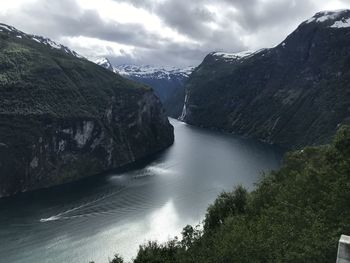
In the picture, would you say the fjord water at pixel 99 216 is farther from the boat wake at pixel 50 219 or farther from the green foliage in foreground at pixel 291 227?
the green foliage in foreground at pixel 291 227

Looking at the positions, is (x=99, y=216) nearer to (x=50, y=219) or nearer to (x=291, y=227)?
(x=50, y=219)

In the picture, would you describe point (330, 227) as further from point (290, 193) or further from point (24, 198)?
point (24, 198)

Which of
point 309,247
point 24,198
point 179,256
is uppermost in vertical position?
point 309,247

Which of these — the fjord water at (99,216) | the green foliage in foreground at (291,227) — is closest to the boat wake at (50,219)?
the fjord water at (99,216)

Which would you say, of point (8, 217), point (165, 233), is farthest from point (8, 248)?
point (165, 233)

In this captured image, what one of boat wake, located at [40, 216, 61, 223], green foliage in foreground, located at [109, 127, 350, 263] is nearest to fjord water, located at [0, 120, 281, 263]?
boat wake, located at [40, 216, 61, 223]

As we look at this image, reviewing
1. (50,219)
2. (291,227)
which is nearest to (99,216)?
(50,219)

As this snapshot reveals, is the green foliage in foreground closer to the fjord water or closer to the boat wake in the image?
the fjord water

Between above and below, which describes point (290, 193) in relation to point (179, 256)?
above

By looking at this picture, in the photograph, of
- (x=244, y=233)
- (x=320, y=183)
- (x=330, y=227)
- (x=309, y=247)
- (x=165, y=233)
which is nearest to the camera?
(x=309, y=247)
